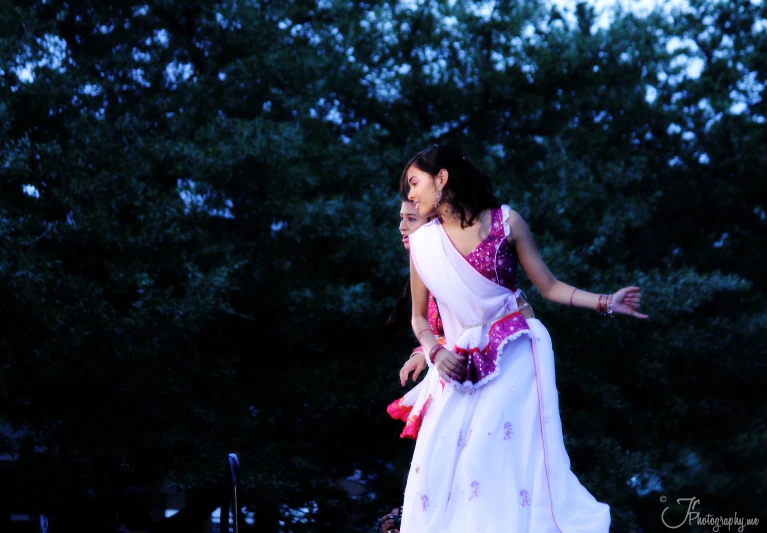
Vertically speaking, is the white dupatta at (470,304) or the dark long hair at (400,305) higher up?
the dark long hair at (400,305)

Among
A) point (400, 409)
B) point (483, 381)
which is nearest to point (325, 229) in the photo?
point (400, 409)

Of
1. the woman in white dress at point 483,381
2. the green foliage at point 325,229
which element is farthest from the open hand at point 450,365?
the green foliage at point 325,229

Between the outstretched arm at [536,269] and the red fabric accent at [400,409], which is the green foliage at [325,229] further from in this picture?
the outstretched arm at [536,269]

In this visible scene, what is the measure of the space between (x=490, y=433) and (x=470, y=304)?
16.3 inches

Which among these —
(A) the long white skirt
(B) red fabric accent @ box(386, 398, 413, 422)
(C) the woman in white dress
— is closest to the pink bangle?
(C) the woman in white dress

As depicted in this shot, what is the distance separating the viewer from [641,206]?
8047mm

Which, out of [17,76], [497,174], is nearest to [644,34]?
[497,174]

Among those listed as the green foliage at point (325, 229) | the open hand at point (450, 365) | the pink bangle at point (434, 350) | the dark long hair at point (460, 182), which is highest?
the green foliage at point (325, 229)

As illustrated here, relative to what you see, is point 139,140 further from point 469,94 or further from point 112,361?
point 469,94

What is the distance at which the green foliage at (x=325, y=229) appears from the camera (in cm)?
577

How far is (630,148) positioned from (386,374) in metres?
3.92

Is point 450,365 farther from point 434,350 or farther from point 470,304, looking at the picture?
point 470,304

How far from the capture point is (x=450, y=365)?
2.86 m

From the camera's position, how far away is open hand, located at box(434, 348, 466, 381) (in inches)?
112
